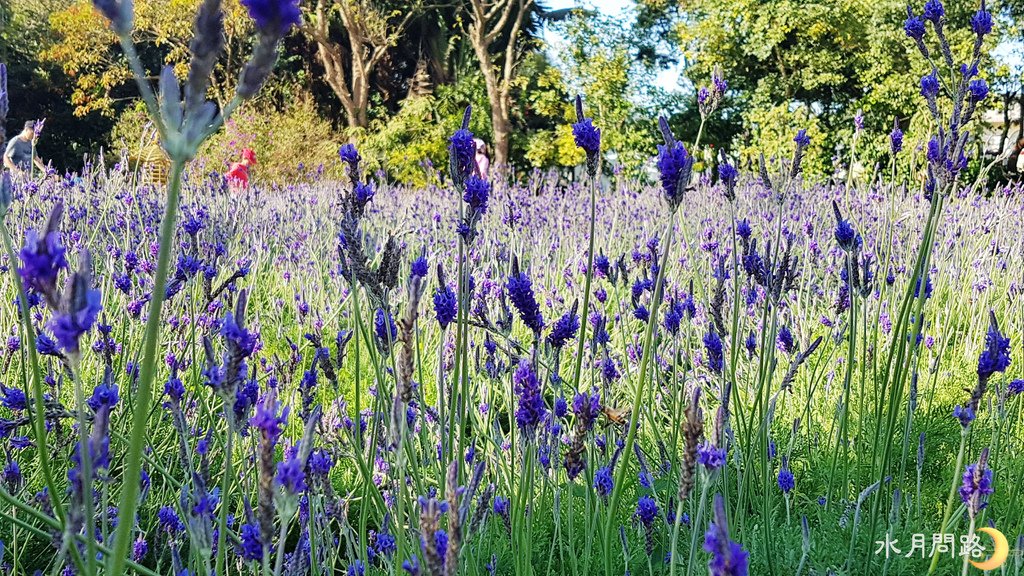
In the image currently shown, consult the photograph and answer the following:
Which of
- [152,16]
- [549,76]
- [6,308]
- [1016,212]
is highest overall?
[152,16]

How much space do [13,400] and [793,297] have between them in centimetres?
333

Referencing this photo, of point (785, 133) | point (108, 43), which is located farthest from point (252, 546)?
point (108, 43)

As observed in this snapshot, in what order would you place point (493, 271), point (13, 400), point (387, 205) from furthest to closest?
point (387, 205)
point (493, 271)
point (13, 400)

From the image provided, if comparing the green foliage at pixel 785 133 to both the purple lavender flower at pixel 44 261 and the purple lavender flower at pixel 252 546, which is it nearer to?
the purple lavender flower at pixel 252 546

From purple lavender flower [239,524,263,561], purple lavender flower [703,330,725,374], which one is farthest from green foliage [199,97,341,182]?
purple lavender flower [239,524,263,561]

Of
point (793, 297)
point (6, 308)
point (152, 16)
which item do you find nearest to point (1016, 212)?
point (793, 297)

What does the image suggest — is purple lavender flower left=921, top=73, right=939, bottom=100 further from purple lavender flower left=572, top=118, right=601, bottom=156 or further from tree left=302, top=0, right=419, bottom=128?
tree left=302, top=0, right=419, bottom=128

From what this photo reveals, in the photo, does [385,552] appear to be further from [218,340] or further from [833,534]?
[833,534]

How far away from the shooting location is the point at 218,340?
1.90 metres

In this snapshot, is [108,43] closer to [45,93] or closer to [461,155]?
[45,93]

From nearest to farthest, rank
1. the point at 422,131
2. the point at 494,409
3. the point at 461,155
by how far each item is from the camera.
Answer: the point at 461,155
the point at 494,409
the point at 422,131

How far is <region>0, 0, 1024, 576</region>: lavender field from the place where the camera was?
2.47 ft

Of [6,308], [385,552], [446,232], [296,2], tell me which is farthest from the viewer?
[446,232]

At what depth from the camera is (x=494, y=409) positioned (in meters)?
2.13
